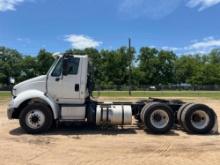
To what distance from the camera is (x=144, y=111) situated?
12312mm

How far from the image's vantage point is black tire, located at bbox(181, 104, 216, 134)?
1223 centimetres

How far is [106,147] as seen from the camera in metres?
9.76

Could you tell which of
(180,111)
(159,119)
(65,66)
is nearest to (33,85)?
(65,66)

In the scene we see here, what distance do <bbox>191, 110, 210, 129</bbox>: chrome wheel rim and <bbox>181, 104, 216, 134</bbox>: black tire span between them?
50mm

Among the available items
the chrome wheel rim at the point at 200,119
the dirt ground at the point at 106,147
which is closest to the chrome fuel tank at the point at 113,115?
the dirt ground at the point at 106,147

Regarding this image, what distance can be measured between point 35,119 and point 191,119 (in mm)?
5432

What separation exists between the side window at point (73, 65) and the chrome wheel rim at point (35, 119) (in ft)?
5.79

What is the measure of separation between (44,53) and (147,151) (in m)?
82.2

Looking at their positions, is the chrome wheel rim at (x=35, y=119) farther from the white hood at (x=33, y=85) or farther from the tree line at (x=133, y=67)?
the tree line at (x=133, y=67)

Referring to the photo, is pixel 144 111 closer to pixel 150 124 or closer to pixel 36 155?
pixel 150 124

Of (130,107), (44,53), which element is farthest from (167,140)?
(44,53)

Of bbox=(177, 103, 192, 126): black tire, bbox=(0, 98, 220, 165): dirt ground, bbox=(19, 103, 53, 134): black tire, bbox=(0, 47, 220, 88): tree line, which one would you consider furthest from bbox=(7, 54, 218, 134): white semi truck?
bbox=(0, 47, 220, 88): tree line

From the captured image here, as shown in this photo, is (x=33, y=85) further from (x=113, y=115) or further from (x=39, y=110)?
(x=113, y=115)

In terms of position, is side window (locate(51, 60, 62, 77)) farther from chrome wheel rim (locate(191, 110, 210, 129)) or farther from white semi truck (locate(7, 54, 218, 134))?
chrome wheel rim (locate(191, 110, 210, 129))
